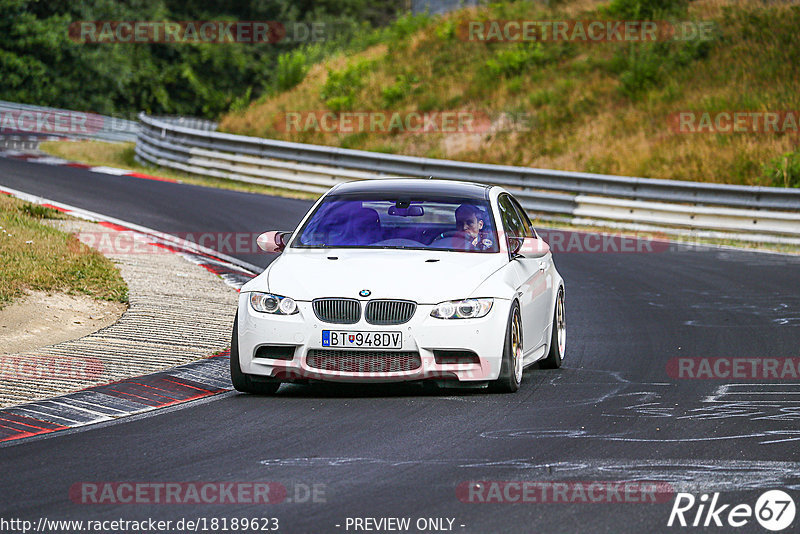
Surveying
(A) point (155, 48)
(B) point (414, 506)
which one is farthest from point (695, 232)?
(A) point (155, 48)

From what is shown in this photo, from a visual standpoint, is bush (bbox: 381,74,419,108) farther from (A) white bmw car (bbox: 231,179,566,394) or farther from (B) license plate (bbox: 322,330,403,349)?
(B) license plate (bbox: 322,330,403,349)

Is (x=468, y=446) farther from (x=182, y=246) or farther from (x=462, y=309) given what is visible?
(x=182, y=246)

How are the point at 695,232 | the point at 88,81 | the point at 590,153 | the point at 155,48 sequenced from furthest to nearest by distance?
1. the point at 155,48
2. the point at 88,81
3. the point at 590,153
4. the point at 695,232

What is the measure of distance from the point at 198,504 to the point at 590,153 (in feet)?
77.0

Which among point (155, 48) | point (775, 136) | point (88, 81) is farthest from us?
point (155, 48)

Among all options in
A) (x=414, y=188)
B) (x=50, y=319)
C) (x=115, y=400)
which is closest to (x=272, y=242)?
(x=414, y=188)

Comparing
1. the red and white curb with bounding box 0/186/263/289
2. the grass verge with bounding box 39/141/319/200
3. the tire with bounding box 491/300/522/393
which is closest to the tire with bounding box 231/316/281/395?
the tire with bounding box 491/300/522/393

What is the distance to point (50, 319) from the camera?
1181 centimetres

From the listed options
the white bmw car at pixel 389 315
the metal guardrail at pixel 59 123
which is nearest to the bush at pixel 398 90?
the metal guardrail at pixel 59 123

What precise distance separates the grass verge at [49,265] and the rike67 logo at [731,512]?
25.4 feet

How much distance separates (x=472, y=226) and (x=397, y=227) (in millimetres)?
594

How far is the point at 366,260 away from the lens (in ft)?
30.7

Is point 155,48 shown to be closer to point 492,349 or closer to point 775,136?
point 775,136

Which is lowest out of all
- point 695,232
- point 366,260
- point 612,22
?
point 695,232
